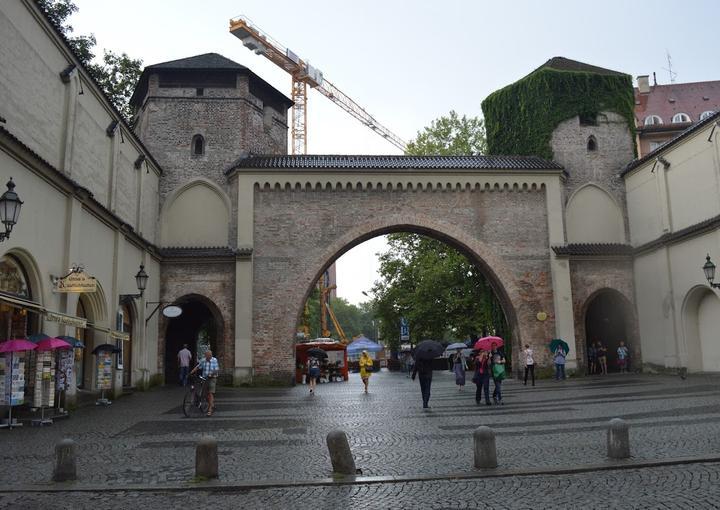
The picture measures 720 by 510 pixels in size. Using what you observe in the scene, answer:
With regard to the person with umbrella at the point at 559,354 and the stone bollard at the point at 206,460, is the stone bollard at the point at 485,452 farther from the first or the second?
the person with umbrella at the point at 559,354

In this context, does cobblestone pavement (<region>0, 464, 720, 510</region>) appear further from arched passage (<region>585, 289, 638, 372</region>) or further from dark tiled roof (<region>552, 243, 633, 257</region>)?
arched passage (<region>585, 289, 638, 372</region>)

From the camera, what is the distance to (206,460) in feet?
27.4

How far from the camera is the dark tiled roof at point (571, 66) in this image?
102 ft

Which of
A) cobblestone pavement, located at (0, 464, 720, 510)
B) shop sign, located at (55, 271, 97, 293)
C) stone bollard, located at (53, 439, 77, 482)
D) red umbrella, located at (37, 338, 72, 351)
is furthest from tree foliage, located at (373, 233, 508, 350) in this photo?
stone bollard, located at (53, 439, 77, 482)

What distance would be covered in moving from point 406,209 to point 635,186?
10315mm

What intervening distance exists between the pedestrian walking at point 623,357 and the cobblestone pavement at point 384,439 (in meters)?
8.84

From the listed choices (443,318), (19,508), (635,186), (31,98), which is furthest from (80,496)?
(443,318)

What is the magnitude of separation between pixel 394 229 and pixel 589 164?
9.65 metres

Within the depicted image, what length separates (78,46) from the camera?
2986 centimetres

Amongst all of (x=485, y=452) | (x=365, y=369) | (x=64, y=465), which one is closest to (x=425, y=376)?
(x=365, y=369)

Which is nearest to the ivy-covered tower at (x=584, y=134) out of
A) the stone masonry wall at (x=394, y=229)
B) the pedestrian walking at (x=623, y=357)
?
the stone masonry wall at (x=394, y=229)

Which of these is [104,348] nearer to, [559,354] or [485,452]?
[485,452]

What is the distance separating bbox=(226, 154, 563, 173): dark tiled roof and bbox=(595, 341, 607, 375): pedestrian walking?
8.56m

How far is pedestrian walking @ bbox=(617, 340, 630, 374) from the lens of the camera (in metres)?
28.5
